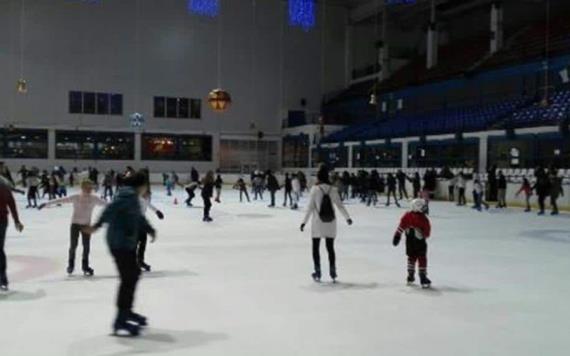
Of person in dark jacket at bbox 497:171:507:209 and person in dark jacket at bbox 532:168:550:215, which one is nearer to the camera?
person in dark jacket at bbox 532:168:550:215

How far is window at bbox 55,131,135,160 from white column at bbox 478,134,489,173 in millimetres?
22280

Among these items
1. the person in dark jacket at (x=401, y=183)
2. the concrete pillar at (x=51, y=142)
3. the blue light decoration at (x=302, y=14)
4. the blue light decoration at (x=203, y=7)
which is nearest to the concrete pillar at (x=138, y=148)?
the concrete pillar at (x=51, y=142)

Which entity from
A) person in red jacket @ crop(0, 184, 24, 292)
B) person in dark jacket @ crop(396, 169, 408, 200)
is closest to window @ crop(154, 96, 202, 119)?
person in dark jacket @ crop(396, 169, 408, 200)

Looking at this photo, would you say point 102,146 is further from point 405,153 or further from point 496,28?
point 496,28

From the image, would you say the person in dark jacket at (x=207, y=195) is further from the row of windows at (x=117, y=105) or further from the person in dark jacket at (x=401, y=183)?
the row of windows at (x=117, y=105)

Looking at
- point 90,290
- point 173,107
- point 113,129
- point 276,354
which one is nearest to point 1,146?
point 113,129

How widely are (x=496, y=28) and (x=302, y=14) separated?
50.7ft

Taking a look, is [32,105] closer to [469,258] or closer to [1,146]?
[1,146]

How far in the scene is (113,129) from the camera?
3841cm

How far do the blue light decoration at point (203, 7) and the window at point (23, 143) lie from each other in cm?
1195

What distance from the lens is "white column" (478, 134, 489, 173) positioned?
24797 millimetres

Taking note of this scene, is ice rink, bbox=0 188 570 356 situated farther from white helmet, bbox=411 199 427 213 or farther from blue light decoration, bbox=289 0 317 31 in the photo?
blue light decoration, bbox=289 0 317 31

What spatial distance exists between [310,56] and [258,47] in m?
3.90

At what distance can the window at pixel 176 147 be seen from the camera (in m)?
39.3
